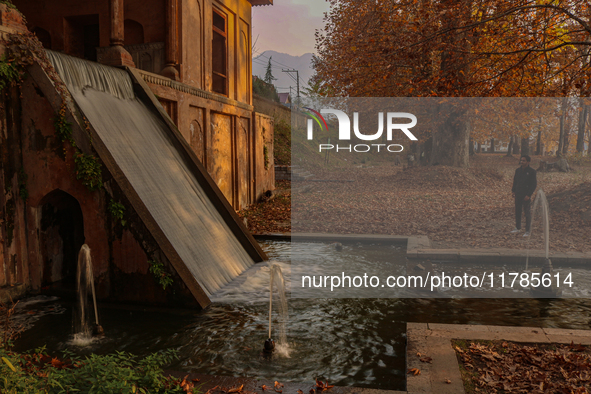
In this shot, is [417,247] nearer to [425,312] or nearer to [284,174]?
[425,312]

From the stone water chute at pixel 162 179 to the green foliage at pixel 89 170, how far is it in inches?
6.0

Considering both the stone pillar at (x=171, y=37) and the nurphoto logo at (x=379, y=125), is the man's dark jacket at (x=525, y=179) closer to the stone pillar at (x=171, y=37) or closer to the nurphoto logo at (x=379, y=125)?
the nurphoto logo at (x=379, y=125)

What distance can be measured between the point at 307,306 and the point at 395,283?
1.94 metres

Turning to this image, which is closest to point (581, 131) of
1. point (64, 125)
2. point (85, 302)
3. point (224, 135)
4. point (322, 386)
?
point (224, 135)

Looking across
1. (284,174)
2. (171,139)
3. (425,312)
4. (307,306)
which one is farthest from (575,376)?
(284,174)

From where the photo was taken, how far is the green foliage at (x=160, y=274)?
640cm

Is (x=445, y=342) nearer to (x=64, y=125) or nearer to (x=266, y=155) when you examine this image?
(x=64, y=125)

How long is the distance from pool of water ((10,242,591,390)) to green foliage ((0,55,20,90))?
3.17 metres

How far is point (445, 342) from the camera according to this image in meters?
4.62

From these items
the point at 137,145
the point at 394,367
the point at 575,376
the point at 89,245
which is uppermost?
the point at 137,145

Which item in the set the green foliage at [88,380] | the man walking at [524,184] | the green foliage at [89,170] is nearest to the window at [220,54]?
the green foliage at [89,170]

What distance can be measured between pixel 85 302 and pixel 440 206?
12620 mm

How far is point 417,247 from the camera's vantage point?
32.7 ft

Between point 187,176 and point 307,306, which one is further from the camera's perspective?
point 187,176
